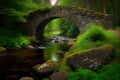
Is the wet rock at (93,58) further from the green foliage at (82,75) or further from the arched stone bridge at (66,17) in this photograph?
the arched stone bridge at (66,17)

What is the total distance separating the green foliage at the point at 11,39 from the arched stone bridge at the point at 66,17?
3180 millimetres

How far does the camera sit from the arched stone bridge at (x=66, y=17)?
17.8 m

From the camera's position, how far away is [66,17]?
20.8m

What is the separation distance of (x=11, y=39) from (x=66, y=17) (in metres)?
5.37

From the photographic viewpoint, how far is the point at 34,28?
23578 mm

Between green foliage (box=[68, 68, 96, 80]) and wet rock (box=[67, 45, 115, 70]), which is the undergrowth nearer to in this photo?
wet rock (box=[67, 45, 115, 70])

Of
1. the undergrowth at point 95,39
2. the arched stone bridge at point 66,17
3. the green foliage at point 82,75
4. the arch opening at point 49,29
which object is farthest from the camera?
the arch opening at point 49,29

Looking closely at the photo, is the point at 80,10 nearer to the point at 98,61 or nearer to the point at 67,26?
the point at 98,61

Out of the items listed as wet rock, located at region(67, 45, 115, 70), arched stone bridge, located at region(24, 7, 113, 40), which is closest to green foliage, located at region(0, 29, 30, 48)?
arched stone bridge, located at region(24, 7, 113, 40)

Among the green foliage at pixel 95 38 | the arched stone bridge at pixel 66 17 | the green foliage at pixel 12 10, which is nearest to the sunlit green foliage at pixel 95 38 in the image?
the green foliage at pixel 95 38

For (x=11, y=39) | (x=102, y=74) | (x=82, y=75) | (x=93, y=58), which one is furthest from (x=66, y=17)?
(x=102, y=74)

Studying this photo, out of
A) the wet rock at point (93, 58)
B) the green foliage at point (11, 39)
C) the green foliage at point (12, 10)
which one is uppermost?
the green foliage at point (12, 10)

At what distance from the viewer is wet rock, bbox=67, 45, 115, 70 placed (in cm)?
810

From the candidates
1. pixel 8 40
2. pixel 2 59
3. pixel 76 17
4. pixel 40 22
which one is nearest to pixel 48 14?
pixel 40 22
